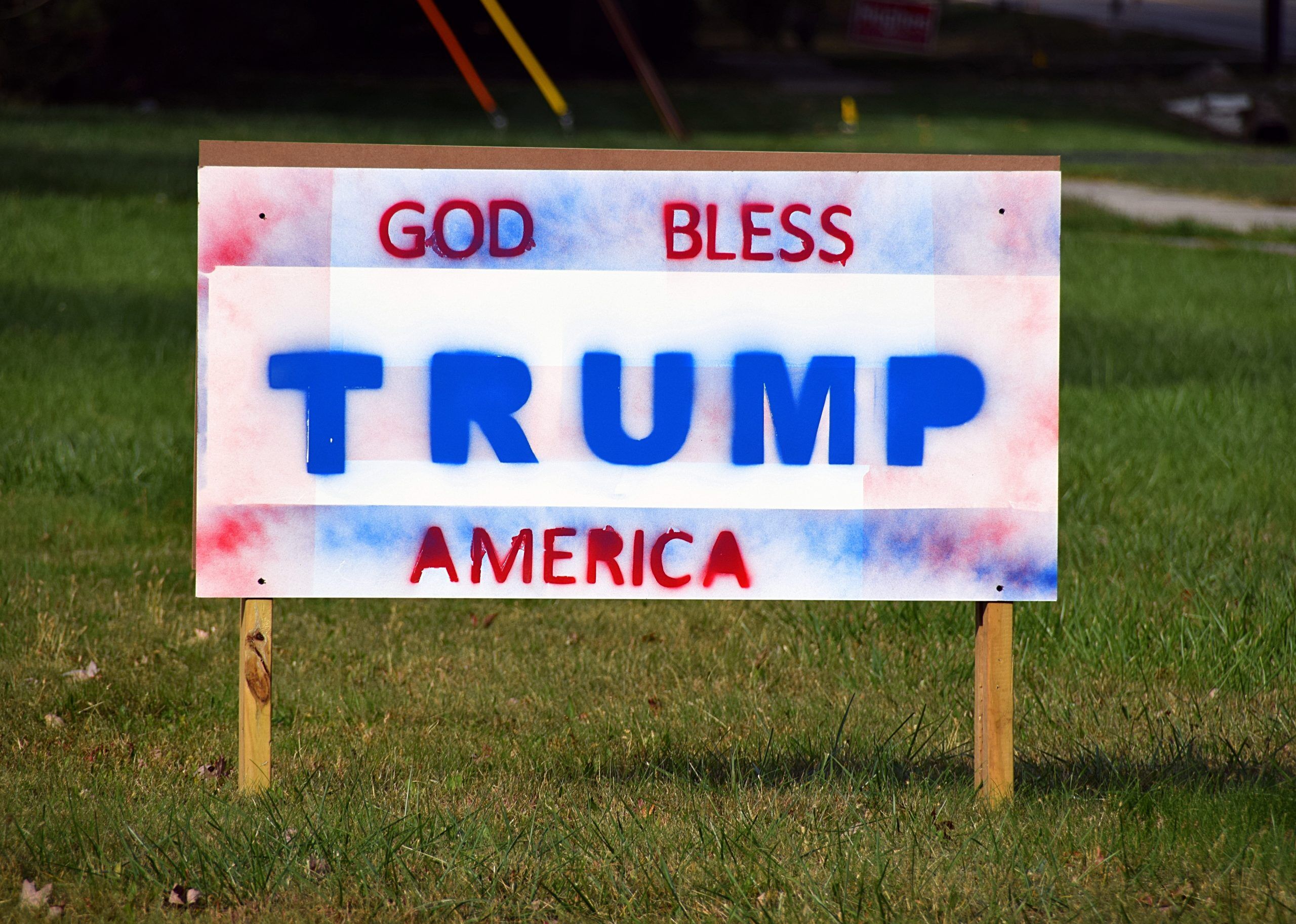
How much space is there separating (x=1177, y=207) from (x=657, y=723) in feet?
53.8

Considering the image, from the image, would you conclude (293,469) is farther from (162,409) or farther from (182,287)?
(182,287)

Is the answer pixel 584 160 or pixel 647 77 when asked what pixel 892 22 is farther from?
pixel 584 160

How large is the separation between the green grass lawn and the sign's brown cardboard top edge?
1478mm

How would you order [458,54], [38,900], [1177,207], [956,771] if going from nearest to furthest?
[38,900] < [956,771] < [1177,207] < [458,54]

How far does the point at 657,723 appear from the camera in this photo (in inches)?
177

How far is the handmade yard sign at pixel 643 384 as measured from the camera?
3.56 metres

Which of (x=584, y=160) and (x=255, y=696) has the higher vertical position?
(x=584, y=160)

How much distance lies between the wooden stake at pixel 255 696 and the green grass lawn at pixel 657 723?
65 millimetres

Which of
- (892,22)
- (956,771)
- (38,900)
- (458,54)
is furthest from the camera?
(892,22)

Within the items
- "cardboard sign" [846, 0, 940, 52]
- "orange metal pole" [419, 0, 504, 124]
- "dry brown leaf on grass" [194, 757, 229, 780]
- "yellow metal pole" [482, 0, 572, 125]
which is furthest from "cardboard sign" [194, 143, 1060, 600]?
"cardboard sign" [846, 0, 940, 52]

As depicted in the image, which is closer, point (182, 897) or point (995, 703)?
point (182, 897)

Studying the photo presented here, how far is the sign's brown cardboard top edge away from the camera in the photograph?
353cm

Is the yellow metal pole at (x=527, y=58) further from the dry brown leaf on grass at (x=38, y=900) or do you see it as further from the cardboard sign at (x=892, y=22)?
the cardboard sign at (x=892, y=22)

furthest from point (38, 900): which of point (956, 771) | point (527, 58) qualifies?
point (527, 58)
